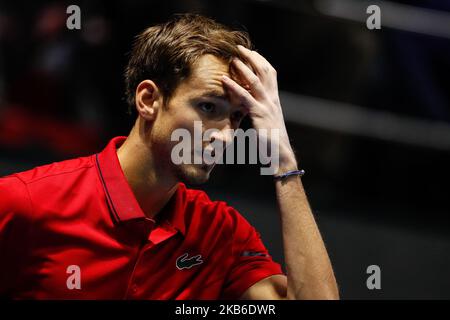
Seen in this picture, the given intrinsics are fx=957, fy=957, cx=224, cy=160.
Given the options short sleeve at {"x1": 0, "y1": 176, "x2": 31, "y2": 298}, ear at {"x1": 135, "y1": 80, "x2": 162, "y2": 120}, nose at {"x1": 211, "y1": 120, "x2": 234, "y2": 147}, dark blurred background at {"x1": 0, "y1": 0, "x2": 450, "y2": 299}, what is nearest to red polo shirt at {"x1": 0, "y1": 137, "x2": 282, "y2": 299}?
short sleeve at {"x1": 0, "y1": 176, "x2": 31, "y2": 298}

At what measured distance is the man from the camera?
101 inches

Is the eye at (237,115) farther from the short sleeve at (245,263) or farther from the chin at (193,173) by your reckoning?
the short sleeve at (245,263)

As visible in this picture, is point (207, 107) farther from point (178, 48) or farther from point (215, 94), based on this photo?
point (178, 48)

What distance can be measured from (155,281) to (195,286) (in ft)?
0.41

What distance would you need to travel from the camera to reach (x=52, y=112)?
462 centimetres

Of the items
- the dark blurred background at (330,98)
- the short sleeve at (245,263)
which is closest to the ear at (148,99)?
the short sleeve at (245,263)

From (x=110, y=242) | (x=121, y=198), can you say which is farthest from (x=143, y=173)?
(x=110, y=242)

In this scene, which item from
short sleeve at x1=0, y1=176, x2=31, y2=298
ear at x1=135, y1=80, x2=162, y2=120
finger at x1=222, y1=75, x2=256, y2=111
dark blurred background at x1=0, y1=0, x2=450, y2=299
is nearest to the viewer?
short sleeve at x1=0, y1=176, x2=31, y2=298

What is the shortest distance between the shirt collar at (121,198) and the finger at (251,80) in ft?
1.33

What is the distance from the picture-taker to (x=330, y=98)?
4.62 meters

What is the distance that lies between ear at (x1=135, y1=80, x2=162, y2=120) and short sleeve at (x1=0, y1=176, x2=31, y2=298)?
0.42 metres

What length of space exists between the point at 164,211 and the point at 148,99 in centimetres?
33

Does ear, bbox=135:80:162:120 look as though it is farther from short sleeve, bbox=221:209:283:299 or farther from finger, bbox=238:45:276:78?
short sleeve, bbox=221:209:283:299
